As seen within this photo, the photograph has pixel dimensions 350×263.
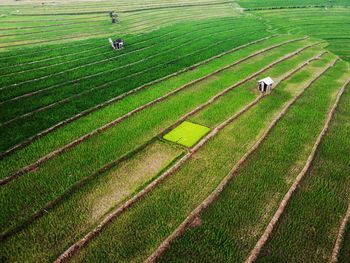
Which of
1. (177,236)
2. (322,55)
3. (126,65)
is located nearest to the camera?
(177,236)

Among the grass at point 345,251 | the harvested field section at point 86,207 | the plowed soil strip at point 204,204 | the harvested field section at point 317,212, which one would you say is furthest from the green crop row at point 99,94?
the grass at point 345,251

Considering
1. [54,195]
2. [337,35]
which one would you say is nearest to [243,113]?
[54,195]

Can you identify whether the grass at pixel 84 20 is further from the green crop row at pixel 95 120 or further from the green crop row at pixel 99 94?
the green crop row at pixel 95 120

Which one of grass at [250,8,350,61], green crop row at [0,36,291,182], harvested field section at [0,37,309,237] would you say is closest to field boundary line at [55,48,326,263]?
harvested field section at [0,37,309,237]

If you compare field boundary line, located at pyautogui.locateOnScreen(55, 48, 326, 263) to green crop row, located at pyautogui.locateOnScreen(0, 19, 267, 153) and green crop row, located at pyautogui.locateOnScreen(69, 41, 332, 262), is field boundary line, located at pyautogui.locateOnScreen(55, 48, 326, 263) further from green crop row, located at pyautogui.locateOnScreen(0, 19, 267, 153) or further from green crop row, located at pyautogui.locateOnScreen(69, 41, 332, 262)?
green crop row, located at pyautogui.locateOnScreen(0, 19, 267, 153)

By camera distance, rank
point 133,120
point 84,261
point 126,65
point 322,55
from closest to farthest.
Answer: point 84,261, point 133,120, point 126,65, point 322,55

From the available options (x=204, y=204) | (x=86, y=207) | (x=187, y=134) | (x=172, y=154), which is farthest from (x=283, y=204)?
(x=86, y=207)

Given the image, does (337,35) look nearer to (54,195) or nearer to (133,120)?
(133,120)
